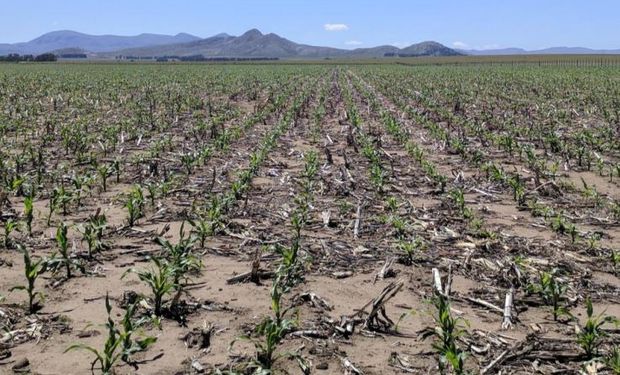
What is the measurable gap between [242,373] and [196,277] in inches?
76.3

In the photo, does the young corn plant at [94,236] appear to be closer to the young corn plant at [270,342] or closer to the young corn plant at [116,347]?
the young corn plant at [116,347]

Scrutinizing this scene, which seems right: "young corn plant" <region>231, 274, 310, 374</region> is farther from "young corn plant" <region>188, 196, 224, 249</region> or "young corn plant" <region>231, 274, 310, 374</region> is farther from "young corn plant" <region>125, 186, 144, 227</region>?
"young corn plant" <region>125, 186, 144, 227</region>

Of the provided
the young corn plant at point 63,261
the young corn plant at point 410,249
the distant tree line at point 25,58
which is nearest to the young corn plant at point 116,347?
the young corn plant at point 63,261

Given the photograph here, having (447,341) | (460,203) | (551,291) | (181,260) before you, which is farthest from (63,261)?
(460,203)

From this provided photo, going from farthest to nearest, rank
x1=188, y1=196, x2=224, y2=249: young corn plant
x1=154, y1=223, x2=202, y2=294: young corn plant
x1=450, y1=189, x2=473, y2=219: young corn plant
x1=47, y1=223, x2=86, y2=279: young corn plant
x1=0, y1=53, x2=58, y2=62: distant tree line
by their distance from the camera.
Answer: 1. x1=0, y1=53, x2=58, y2=62: distant tree line
2. x1=450, y1=189, x2=473, y2=219: young corn plant
3. x1=188, y1=196, x2=224, y2=249: young corn plant
4. x1=47, y1=223, x2=86, y2=279: young corn plant
5. x1=154, y1=223, x2=202, y2=294: young corn plant

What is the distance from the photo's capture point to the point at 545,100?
2417cm

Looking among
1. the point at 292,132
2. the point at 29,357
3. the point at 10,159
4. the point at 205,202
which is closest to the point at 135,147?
the point at 10,159

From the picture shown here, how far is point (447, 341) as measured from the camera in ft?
13.6

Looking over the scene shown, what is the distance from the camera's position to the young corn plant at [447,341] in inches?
150

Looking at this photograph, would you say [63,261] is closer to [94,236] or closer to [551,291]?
[94,236]

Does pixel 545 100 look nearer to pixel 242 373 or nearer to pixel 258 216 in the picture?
pixel 258 216

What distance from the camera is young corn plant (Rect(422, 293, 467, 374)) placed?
12.5 feet

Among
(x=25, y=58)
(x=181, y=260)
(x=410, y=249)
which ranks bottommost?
(x=410, y=249)

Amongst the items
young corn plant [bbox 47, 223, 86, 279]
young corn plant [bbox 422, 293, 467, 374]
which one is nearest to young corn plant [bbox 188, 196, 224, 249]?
young corn plant [bbox 47, 223, 86, 279]
